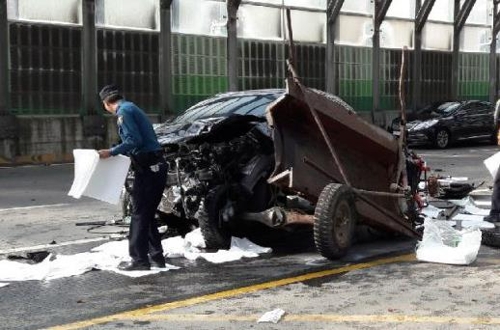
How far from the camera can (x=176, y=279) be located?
650 centimetres

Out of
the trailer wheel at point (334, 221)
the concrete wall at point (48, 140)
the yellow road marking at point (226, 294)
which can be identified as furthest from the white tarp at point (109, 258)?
the concrete wall at point (48, 140)

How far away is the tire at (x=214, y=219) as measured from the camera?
24.3ft

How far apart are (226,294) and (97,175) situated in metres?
1.63

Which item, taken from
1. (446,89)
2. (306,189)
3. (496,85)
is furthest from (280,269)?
(496,85)

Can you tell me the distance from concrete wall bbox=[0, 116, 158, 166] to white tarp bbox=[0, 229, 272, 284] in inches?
466

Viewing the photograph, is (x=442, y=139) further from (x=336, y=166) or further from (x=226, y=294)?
(x=226, y=294)

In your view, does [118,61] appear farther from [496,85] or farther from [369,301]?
[496,85]

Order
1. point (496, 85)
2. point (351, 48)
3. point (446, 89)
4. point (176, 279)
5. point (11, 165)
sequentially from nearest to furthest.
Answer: point (176, 279)
point (11, 165)
point (351, 48)
point (446, 89)
point (496, 85)

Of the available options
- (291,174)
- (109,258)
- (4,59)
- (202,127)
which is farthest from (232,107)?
(4,59)

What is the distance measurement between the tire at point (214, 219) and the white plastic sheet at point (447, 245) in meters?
1.91

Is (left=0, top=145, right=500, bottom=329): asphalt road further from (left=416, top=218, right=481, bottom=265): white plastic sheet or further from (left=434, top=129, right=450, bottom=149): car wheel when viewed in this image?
(left=434, top=129, right=450, bottom=149): car wheel

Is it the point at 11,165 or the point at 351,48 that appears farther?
the point at 351,48

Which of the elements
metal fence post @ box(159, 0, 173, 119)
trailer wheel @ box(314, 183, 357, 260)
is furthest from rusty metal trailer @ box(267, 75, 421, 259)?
metal fence post @ box(159, 0, 173, 119)

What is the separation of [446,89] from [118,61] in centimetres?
1569
